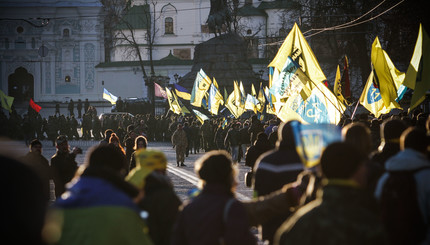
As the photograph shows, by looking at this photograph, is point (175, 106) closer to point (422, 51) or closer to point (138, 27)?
point (422, 51)

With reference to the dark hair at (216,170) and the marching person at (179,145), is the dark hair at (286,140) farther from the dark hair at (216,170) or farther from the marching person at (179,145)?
the marching person at (179,145)

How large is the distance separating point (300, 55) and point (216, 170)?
11414 millimetres

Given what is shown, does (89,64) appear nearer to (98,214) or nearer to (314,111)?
(314,111)

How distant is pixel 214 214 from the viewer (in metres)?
4.69

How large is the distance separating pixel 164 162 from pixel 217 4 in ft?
139

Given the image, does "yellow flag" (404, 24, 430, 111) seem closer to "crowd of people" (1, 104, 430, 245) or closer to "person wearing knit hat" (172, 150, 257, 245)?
"crowd of people" (1, 104, 430, 245)

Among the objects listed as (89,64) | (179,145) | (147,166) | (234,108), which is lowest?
(179,145)

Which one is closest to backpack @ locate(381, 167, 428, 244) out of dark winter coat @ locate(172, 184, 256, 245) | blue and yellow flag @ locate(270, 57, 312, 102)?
dark winter coat @ locate(172, 184, 256, 245)

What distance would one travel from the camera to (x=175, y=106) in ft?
105

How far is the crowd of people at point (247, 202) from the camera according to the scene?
382cm

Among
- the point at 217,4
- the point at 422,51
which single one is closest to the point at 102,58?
the point at 217,4

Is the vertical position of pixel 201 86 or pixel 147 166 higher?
pixel 201 86

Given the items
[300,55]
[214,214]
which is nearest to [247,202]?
[214,214]

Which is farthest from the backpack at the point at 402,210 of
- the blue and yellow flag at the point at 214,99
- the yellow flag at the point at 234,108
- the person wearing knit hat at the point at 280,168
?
the yellow flag at the point at 234,108
